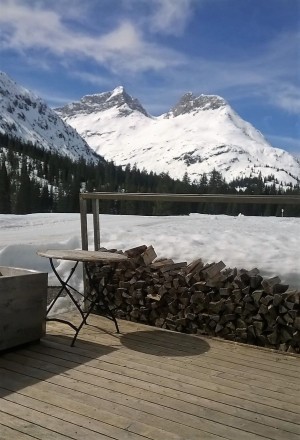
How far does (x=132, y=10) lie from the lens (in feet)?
18.9

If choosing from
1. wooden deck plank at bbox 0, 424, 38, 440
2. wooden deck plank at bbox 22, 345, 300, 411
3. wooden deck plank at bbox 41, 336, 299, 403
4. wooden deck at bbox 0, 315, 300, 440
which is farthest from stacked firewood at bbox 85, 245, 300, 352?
wooden deck plank at bbox 0, 424, 38, 440

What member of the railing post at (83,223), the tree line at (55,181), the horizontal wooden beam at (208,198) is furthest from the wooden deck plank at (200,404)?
the tree line at (55,181)

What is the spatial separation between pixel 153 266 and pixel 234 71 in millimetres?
3143

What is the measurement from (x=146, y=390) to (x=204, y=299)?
1369 millimetres

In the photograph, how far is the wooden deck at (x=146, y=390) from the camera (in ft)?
7.38

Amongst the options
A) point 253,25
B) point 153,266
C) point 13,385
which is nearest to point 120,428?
point 13,385

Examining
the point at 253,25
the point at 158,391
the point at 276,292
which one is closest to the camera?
the point at 158,391

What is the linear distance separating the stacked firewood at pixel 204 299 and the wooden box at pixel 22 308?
2.41 feet

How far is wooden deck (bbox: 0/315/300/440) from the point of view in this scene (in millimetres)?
2250

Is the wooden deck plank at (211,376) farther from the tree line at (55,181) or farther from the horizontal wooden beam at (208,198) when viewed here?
the tree line at (55,181)

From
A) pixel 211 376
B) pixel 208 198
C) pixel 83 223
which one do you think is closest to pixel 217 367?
pixel 211 376

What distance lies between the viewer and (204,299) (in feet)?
13.0

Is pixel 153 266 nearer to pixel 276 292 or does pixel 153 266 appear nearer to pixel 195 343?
pixel 195 343

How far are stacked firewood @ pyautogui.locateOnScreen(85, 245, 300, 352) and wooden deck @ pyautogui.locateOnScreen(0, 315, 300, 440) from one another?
0.18 metres
